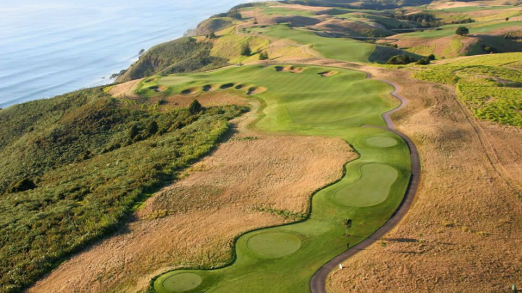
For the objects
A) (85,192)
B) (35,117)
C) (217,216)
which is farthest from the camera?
(35,117)

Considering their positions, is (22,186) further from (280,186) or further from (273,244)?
(273,244)

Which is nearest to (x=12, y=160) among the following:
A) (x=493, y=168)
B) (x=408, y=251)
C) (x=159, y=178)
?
(x=159, y=178)

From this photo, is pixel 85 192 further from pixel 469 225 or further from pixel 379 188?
pixel 469 225

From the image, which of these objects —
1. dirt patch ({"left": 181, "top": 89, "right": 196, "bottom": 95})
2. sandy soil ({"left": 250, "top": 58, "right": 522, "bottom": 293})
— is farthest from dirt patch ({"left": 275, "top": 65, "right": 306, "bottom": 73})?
sandy soil ({"left": 250, "top": 58, "right": 522, "bottom": 293})

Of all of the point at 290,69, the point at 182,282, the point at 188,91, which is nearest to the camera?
the point at 182,282

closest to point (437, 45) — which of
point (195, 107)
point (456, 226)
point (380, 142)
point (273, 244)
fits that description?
point (195, 107)
